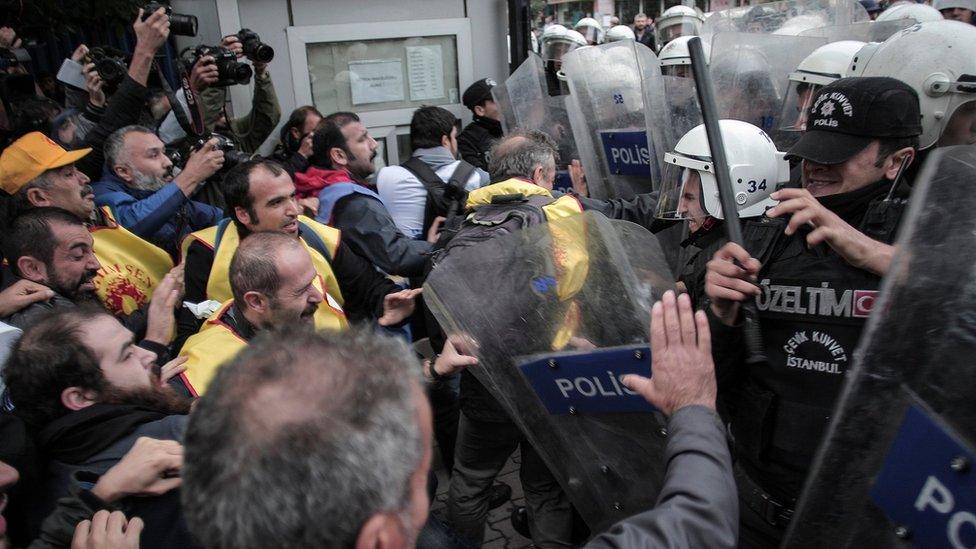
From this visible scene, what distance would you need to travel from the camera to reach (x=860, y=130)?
5.98ft

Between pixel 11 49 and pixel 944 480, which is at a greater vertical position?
pixel 11 49

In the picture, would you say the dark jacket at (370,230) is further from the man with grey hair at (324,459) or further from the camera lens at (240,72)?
the man with grey hair at (324,459)

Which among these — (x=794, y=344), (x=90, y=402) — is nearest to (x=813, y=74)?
(x=794, y=344)

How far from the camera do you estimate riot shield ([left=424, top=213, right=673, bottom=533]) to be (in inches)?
60.7

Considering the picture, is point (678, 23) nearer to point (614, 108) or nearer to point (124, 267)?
point (614, 108)

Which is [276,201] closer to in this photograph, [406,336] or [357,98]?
[406,336]

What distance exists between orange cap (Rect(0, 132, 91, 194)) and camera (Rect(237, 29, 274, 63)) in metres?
2.01

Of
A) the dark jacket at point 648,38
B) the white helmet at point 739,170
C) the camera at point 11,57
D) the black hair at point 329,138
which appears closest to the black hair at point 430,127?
the black hair at point 329,138

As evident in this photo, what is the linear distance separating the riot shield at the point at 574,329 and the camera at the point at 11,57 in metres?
4.84

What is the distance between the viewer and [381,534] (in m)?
0.98

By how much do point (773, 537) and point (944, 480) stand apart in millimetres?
1072

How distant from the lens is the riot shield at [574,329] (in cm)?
154

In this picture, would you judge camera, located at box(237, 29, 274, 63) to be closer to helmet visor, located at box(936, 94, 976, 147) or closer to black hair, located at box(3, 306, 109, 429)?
black hair, located at box(3, 306, 109, 429)

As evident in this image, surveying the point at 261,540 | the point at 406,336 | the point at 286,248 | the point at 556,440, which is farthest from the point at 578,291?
the point at 406,336
